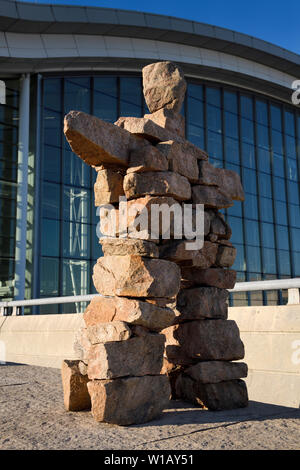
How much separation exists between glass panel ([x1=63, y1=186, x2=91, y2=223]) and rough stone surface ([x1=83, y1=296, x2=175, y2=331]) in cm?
1298

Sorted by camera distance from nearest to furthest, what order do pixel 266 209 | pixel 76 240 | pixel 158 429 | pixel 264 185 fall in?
pixel 158 429 < pixel 76 240 < pixel 266 209 < pixel 264 185

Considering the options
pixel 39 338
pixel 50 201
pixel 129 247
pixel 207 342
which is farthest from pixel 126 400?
pixel 50 201

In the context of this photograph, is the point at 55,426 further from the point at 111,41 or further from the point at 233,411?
the point at 111,41

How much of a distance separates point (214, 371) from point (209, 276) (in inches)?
41.9

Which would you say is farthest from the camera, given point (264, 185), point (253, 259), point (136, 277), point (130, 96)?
point (264, 185)

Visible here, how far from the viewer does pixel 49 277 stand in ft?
55.0

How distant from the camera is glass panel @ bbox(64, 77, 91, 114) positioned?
1798cm

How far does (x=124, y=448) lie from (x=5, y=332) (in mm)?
7378

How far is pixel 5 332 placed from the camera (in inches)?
403

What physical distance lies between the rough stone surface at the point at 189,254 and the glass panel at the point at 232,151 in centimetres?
1642

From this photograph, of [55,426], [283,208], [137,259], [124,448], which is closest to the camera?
[124,448]

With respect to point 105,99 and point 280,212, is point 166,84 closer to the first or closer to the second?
point 105,99

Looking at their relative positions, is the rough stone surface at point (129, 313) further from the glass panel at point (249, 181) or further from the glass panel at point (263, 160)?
the glass panel at point (263, 160)
